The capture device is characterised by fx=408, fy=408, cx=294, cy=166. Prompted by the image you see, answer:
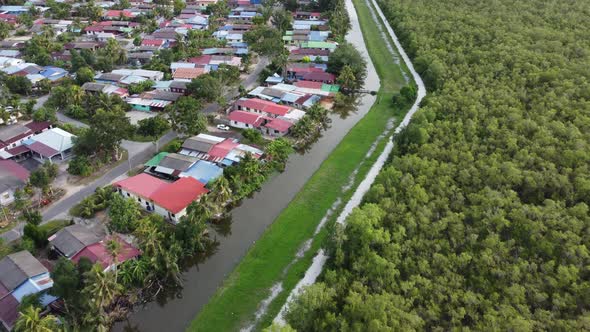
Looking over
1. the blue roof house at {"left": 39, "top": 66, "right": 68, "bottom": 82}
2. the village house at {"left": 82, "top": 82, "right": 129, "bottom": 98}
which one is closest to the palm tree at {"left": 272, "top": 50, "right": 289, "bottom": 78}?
the village house at {"left": 82, "top": 82, "right": 129, "bottom": 98}

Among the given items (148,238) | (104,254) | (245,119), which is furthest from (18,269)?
(245,119)

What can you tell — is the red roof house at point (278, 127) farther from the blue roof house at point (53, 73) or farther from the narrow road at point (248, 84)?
the blue roof house at point (53, 73)

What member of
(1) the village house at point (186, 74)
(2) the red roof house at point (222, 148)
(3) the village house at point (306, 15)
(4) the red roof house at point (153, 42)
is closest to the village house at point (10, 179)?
(2) the red roof house at point (222, 148)

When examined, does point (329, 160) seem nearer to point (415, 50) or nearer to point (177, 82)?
point (177, 82)

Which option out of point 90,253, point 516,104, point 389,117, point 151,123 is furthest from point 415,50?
point 90,253

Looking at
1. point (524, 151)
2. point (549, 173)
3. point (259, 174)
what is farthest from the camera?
point (259, 174)
